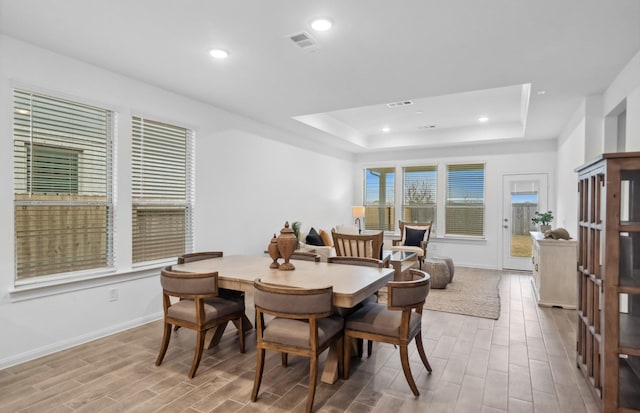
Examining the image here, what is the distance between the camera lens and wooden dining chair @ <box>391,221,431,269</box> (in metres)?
6.66

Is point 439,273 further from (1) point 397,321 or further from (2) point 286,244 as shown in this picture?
(2) point 286,244

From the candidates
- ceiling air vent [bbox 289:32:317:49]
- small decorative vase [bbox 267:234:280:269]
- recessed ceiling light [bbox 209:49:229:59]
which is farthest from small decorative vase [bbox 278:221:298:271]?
recessed ceiling light [bbox 209:49:229:59]

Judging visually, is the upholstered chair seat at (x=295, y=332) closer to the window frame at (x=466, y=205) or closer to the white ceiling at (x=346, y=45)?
the white ceiling at (x=346, y=45)

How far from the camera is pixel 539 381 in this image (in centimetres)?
268

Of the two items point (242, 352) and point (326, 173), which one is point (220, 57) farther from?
point (326, 173)

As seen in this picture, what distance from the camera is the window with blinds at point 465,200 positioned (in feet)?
25.2

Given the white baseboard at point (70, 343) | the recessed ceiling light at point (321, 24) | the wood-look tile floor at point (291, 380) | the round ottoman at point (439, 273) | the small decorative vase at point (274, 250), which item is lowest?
the wood-look tile floor at point (291, 380)

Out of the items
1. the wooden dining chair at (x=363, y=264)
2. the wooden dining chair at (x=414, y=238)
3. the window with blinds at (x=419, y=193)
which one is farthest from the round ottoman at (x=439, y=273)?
the window with blinds at (x=419, y=193)

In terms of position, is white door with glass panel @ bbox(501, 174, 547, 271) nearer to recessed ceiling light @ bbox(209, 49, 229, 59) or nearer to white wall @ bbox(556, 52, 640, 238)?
white wall @ bbox(556, 52, 640, 238)

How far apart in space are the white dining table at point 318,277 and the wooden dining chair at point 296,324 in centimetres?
17

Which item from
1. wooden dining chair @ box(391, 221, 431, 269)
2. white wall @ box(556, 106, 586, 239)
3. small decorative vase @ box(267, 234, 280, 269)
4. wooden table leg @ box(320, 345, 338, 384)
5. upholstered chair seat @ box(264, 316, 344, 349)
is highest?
white wall @ box(556, 106, 586, 239)

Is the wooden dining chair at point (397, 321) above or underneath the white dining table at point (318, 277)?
underneath

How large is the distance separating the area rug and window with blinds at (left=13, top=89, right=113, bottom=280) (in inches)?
158

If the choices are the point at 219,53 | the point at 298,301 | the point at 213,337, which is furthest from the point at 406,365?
the point at 219,53
